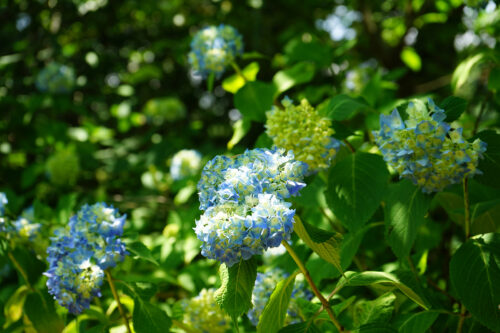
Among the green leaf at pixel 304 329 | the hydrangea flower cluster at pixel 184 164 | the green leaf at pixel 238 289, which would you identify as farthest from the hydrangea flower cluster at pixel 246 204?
the hydrangea flower cluster at pixel 184 164

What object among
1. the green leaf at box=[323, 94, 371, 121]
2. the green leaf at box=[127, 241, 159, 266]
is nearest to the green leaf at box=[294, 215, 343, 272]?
the green leaf at box=[323, 94, 371, 121]

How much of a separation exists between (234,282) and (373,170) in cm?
68

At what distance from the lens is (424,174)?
144 cm

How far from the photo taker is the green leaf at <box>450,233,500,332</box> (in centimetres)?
133

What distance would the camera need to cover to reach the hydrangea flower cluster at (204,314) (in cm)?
201

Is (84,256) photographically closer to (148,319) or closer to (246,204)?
(148,319)

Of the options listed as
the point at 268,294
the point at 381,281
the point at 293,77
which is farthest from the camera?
the point at 293,77

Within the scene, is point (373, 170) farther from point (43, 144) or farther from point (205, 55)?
point (43, 144)

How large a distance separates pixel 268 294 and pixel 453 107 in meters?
1.00

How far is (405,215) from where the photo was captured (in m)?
1.52

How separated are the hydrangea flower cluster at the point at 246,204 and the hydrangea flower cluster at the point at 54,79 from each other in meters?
3.13

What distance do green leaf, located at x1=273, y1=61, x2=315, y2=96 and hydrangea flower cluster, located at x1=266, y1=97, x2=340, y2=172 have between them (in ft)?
1.89

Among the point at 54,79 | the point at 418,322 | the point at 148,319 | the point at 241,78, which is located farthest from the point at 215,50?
the point at 54,79

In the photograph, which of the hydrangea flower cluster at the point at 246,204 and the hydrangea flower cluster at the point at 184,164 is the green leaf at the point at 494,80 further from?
the hydrangea flower cluster at the point at 184,164
